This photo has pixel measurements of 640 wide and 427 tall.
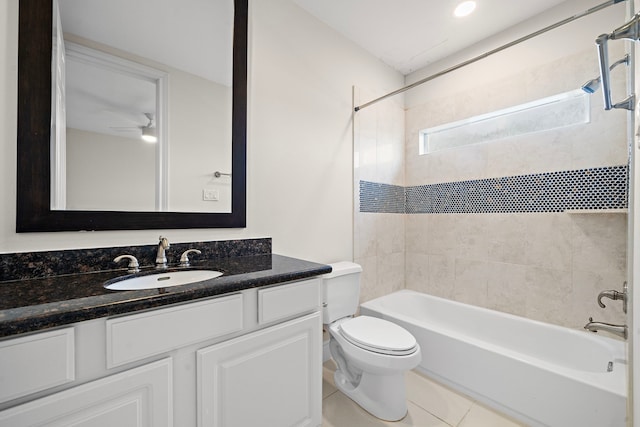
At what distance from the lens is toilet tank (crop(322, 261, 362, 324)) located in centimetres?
171

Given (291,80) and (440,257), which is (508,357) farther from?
(291,80)

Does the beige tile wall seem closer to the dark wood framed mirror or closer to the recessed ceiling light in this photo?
the recessed ceiling light

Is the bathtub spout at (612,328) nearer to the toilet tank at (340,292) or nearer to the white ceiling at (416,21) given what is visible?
the toilet tank at (340,292)

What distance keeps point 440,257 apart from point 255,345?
6.27 feet

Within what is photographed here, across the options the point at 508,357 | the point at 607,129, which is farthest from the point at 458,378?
the point at 607,129

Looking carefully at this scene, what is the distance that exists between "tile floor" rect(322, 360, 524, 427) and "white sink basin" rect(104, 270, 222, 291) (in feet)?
3.45

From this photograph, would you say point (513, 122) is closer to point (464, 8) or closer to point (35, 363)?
point (464, 8)

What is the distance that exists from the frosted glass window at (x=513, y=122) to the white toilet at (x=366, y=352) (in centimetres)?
151

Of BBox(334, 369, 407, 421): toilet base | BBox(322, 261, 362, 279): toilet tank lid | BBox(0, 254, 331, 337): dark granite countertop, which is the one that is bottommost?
BBox(334, 369, 407, 421): toilet base

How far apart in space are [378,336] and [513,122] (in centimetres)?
191

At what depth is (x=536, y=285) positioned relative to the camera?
187 centimetres

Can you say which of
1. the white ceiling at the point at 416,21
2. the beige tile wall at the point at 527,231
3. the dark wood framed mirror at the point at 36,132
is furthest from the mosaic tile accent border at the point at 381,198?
the dark wood framed mirror at the point at 36,132

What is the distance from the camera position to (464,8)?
180 centimetres

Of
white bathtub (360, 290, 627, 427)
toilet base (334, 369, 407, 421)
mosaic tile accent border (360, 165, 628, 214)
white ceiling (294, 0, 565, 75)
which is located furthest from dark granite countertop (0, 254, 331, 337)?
white ceiling (294, 0, 565, 75)
